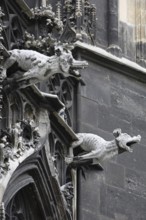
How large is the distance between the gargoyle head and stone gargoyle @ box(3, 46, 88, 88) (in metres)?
1.30

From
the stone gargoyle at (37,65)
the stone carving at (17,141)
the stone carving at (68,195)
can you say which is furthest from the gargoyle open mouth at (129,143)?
the stone gargoyle at (37,65)

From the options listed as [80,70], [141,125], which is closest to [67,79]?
[80,70]

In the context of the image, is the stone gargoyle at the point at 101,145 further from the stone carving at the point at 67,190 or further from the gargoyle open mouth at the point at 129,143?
the stone carving at the point at 67,190

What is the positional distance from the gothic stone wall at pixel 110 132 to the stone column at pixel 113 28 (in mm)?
251

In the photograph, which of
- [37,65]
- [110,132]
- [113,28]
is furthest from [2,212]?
[113,28]

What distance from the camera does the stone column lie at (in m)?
17.7

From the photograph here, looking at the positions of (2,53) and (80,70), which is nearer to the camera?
(2,53)

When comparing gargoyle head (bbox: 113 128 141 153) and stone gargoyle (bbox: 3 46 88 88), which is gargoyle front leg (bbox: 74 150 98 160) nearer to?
gargoyle head (bbox: 113 128 141 153)

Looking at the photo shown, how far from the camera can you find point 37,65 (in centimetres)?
1534

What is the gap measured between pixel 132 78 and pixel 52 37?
1.80m

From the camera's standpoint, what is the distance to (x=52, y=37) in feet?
53.4

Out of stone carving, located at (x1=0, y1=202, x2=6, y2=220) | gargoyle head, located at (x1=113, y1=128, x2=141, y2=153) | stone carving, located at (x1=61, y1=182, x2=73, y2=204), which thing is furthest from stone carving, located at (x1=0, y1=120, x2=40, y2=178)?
gargoyle head, located at (x1=113, y1=128, x2=141, y2=153)

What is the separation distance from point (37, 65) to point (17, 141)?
0.80 metres

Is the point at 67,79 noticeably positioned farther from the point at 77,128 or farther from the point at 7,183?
the point at 7,183
